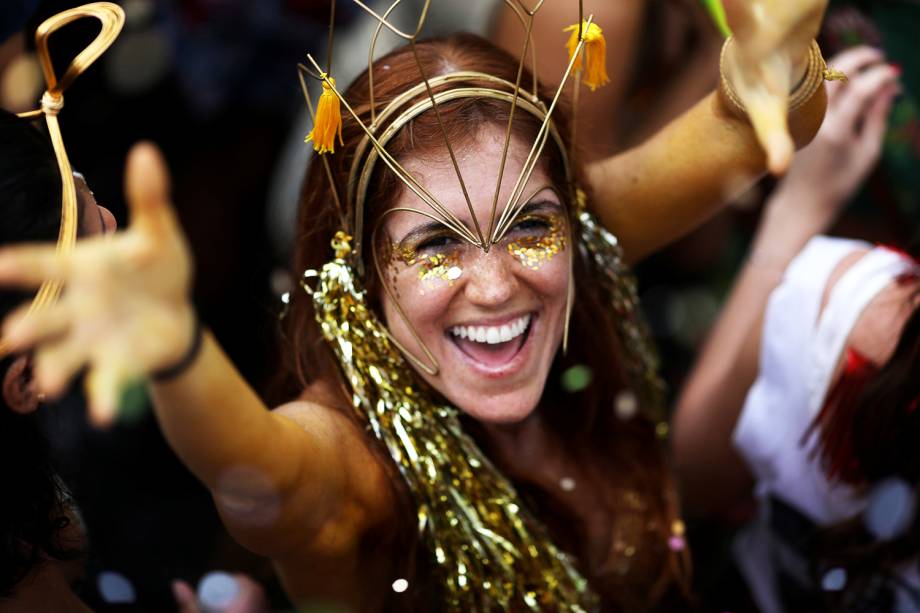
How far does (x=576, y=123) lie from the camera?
1.76m

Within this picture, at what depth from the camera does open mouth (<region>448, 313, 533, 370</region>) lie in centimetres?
152

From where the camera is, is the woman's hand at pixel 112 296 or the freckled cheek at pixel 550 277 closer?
the woman's hand at pixel 112 296

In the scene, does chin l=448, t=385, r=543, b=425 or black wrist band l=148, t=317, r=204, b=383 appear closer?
black wrist band l=148, t=317, r=204, b=383

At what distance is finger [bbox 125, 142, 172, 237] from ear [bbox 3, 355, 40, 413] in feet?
1.55

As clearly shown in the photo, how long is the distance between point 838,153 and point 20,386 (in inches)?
72.5

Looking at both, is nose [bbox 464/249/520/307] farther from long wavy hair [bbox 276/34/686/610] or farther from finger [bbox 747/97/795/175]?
finger [bbox 747/97/795/175]

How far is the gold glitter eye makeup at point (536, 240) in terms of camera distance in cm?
151

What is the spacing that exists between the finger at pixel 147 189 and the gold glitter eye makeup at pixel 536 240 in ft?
2.29

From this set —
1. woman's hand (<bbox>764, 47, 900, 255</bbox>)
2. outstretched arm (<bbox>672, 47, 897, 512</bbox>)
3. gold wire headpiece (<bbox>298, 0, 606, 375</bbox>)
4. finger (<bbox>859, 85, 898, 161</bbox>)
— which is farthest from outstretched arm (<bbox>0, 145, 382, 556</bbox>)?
finger (<bbox>859, 85, 898, 161</bbox>)

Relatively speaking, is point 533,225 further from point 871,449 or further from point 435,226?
point 871,449

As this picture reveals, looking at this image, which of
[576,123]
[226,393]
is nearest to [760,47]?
[576,123]

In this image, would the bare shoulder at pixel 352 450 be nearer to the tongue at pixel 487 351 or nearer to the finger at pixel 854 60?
the tongue at pixel 487 351

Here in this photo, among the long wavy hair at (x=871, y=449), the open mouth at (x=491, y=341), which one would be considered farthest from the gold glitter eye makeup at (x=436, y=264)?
the long wavy hair at (x=871, y=449)

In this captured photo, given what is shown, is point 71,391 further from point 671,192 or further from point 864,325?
point 864,325
